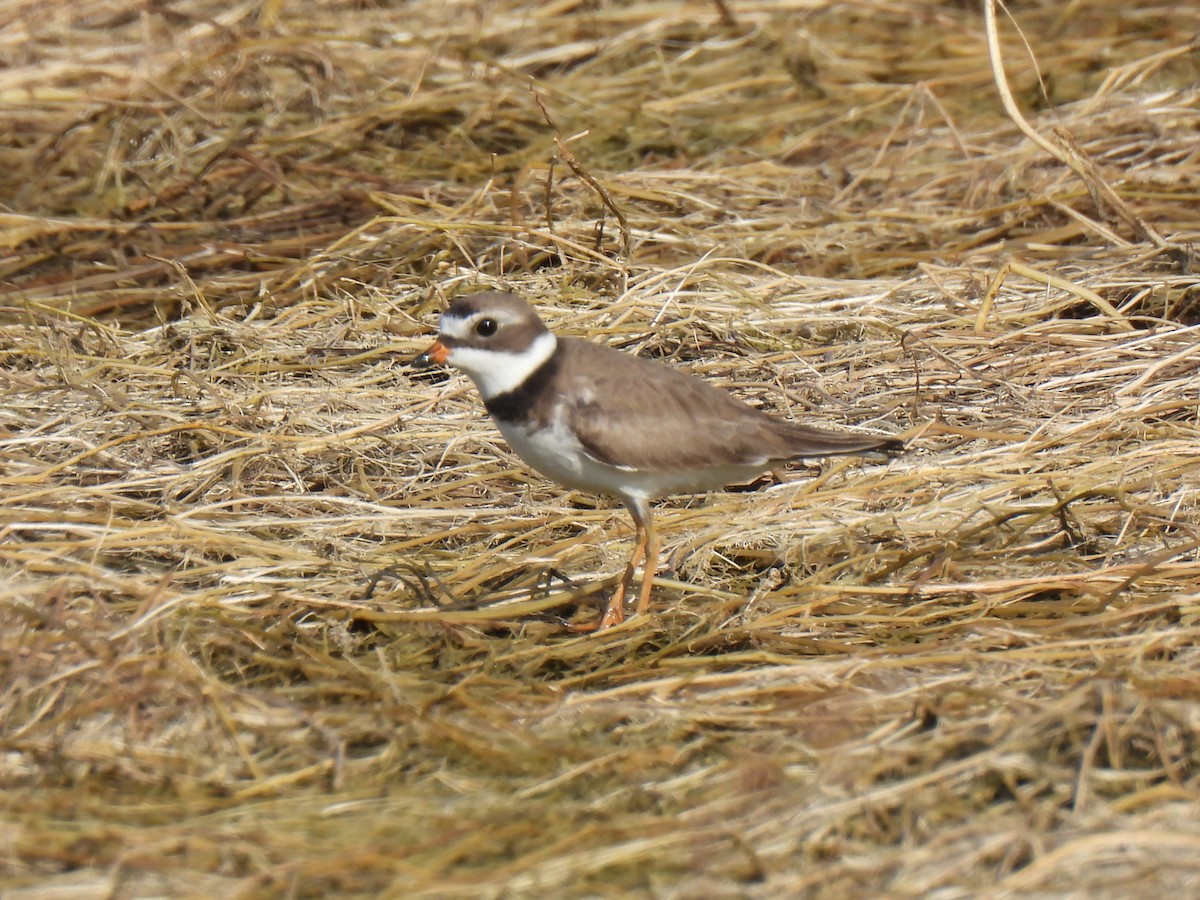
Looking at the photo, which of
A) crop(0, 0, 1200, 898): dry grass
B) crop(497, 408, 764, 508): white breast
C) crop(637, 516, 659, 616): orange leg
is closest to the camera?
crop(0, 0, 1200, 898): dry grass

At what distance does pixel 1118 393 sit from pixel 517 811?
3329 mm

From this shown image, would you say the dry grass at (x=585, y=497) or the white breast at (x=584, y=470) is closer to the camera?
the dry grass at (x=585, y=497)

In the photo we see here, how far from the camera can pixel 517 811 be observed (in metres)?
3.59

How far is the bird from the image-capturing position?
475 centimetres

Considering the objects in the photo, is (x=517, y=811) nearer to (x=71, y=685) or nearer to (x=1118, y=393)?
(x=71, y=685)

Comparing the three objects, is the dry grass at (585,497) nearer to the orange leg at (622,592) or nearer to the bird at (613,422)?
the orange leg at (622,592)

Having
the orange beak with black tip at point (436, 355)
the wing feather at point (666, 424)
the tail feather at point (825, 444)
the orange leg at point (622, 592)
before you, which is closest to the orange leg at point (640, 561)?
the orange leg at point (622, 592)

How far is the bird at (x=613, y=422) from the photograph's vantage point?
15.6 ft

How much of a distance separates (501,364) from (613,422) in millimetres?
432

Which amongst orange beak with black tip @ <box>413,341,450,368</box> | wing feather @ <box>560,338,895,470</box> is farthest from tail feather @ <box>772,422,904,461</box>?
orange beak with black tip @ <box>413,341,450,368</box>

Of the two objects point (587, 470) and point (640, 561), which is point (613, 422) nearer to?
point (587, 470)

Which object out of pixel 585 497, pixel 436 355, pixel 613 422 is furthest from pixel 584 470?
pixel 585 497

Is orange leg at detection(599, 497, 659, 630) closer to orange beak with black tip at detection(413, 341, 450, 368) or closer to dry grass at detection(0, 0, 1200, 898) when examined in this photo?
dry grass at detection(0, 0, 1200, 898)

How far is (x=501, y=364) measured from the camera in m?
4.91
